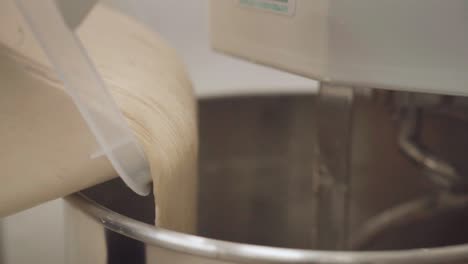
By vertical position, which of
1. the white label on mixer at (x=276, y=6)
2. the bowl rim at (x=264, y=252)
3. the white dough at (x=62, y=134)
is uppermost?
Answer: the white label on mixer at (x=276, y=6)

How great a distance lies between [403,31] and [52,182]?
186 millimetres

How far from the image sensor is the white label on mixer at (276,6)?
347mm

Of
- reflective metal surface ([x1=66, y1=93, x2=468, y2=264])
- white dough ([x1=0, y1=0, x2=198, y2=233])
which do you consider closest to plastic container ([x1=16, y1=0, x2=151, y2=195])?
white dough ([x1=0, y1=0, x2=198, y2=233])

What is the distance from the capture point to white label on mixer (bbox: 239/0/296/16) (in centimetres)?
35

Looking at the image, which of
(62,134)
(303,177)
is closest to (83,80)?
(62,134)

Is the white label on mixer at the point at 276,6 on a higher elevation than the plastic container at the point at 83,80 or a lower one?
higher

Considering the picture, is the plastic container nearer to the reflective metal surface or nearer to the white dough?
the white dough

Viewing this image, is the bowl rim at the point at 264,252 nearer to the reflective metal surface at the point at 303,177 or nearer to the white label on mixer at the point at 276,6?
the white label on mixer at the point at 276,6

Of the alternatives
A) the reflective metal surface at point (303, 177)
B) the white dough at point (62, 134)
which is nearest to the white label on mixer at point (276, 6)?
the white dough at point (62, 134)

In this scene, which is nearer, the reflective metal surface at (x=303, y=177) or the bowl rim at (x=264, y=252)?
Result: the bowl rim at (x=264, y=252)

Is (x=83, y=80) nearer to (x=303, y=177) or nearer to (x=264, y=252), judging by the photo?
(x=264, y=252)

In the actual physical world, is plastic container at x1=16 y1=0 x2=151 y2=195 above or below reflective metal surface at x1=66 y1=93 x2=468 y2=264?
above

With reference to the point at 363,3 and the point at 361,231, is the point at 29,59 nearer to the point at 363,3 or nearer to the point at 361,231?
the point at 363,3

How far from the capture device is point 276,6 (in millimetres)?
353
